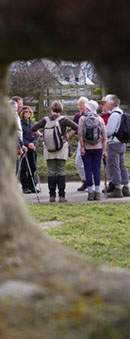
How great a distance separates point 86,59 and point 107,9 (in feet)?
0.45

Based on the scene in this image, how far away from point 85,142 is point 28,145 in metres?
1.42

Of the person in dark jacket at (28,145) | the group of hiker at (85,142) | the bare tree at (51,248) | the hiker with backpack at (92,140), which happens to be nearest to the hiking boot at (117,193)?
the group of hiker at (85,142)

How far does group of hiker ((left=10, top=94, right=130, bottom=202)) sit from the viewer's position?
9070 millimetres

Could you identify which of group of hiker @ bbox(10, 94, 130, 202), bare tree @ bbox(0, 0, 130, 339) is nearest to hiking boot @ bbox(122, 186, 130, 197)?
group of hiker @ bbox(10, 94, 130, 202)

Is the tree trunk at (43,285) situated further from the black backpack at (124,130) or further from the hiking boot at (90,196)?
the hiking boot at (90,196)

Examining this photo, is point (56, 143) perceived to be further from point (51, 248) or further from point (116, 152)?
point (51, 248)

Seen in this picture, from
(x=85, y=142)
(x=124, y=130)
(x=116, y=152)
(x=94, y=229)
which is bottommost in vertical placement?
(x=94, y=229)

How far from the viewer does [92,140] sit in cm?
924

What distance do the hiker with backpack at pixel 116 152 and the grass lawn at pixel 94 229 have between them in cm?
94

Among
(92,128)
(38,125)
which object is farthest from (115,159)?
(38,125)

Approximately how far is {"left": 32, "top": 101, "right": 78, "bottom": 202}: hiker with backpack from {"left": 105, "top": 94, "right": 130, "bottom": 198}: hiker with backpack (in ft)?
2.14

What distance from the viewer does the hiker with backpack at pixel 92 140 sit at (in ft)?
29.9

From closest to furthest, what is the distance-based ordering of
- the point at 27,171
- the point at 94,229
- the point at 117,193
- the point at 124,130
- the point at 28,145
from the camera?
the point at 94,229 < the point at 124,130 < the point at 117,193 < the point at 28,145 < the point at 27,171

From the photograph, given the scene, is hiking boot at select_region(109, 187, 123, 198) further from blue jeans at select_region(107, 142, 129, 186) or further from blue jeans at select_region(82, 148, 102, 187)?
blue jeans at select_region(82, 148, 102, 187)
